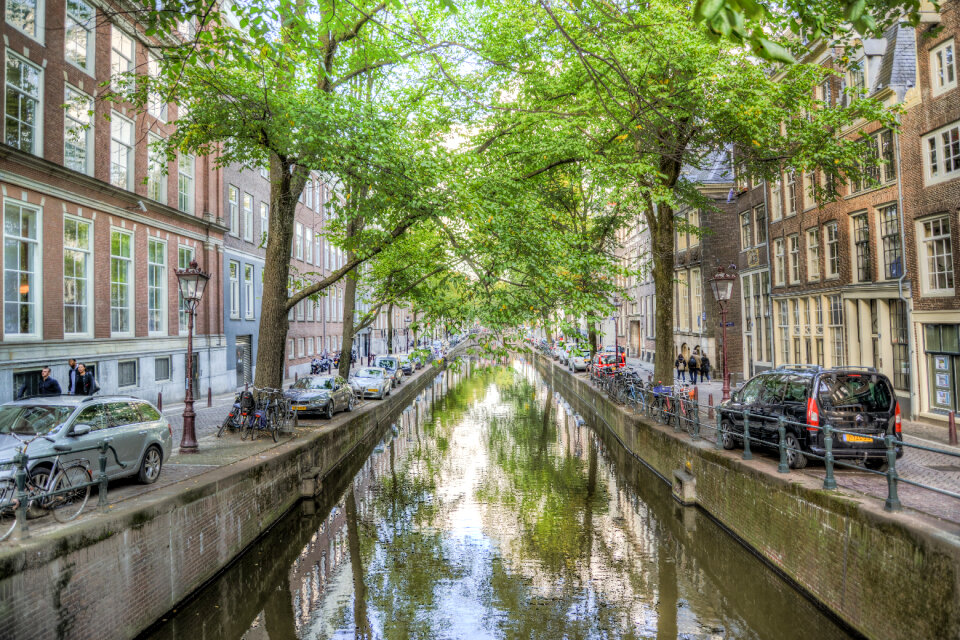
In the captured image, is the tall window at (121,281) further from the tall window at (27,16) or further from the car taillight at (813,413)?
the car taillight at (813,413)

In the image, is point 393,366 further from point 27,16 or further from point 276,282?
point 27,16

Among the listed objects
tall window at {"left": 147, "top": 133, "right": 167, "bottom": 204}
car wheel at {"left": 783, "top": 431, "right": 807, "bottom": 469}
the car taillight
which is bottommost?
car wheel at {"left": 783, "top": 431, "right": 807, "bottom": 469}

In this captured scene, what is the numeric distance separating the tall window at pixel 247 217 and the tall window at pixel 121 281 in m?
10.8

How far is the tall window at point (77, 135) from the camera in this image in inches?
749

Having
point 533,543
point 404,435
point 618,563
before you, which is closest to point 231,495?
point 533,543

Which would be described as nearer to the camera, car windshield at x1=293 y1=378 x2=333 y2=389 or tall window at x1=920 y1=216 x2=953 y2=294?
tall window at x1=920 y1=216 x2=953 y2=294

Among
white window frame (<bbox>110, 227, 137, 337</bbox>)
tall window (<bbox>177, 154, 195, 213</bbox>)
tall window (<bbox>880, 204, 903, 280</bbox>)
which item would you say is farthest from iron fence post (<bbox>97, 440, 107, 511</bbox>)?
Result: tall window (<bbox>177, 154, 195, 213</bbox>)

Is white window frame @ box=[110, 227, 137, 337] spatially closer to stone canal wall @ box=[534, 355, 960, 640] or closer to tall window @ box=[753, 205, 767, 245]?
stone canal wall @ box=[534, 355, 960, 640]

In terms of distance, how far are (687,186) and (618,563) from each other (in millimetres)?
13254

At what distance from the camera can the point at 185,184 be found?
1062 inches

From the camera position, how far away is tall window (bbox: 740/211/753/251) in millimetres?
29250

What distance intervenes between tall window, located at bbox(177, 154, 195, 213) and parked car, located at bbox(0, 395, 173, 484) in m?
18.5

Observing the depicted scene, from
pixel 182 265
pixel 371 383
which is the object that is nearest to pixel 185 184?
pixel 182 265

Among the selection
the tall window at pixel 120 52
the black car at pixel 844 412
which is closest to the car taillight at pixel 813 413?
the black car at pixel 844 412
